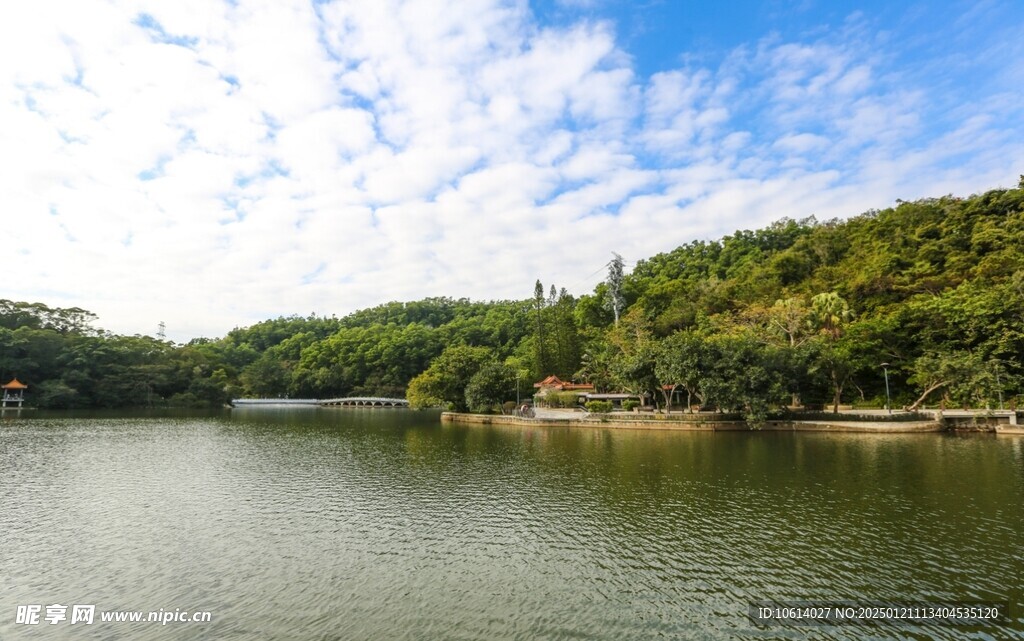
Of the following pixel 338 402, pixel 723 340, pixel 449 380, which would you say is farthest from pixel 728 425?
pixel 338 402

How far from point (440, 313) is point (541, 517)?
11929 centimetres

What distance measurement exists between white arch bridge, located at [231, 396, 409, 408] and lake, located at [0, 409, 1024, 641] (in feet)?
197

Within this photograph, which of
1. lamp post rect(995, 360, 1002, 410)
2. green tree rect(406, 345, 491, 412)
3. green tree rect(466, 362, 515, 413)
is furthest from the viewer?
green tree rect(406, 345, 491, 412)

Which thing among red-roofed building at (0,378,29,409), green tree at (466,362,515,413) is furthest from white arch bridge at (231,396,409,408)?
green tree at (466,362,515,413)

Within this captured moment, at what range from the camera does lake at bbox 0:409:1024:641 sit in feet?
28.9

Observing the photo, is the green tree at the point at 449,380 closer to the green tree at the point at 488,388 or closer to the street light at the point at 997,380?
the green tree at the point at 488,388

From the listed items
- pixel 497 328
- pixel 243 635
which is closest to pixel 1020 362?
pixel 243 635

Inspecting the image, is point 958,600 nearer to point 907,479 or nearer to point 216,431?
point 907,479

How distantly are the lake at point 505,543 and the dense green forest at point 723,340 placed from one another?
14441 mm

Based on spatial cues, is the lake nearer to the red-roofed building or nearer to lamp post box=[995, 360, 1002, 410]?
lamp post box=[995, 360, 1002, 410]

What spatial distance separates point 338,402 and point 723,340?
69327 mm

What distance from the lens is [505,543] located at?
12633 mm

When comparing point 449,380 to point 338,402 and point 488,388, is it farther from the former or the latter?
point 338,402

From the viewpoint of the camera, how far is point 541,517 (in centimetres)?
1485
